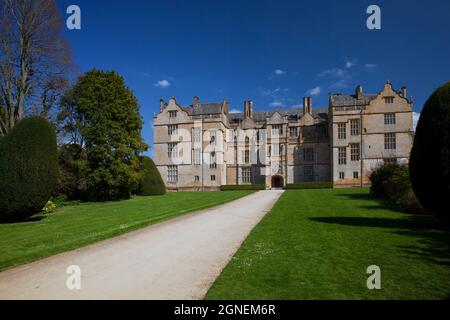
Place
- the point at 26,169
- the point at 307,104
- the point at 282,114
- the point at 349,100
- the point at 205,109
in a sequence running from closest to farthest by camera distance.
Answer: the point at 26,169 < the point at 349,100 < the point at 307,104 < the point at 205,109 < the point at 282,114

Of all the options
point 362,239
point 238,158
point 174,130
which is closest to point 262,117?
point 238,158

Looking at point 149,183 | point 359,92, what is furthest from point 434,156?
point 359,92

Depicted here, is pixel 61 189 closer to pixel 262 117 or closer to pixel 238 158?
pixel 238 158

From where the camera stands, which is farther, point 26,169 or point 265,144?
point 265,144

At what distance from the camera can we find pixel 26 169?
43.6 ft

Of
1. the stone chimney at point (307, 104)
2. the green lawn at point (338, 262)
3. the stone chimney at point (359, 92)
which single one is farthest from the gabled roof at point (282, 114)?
the green lawn at point (338, 262)

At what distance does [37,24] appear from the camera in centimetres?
2038

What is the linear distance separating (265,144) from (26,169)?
32.4 metres

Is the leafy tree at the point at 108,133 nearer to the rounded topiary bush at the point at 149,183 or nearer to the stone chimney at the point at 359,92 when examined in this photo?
the rounded topiary bush at the point at 149,183

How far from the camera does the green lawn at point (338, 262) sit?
14.0 ft

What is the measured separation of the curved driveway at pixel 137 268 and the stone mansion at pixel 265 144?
103ft

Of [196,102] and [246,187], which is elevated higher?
[196,102]

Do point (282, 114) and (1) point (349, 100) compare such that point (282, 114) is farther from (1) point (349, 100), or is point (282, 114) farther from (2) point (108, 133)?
(2) point (108, 133)
